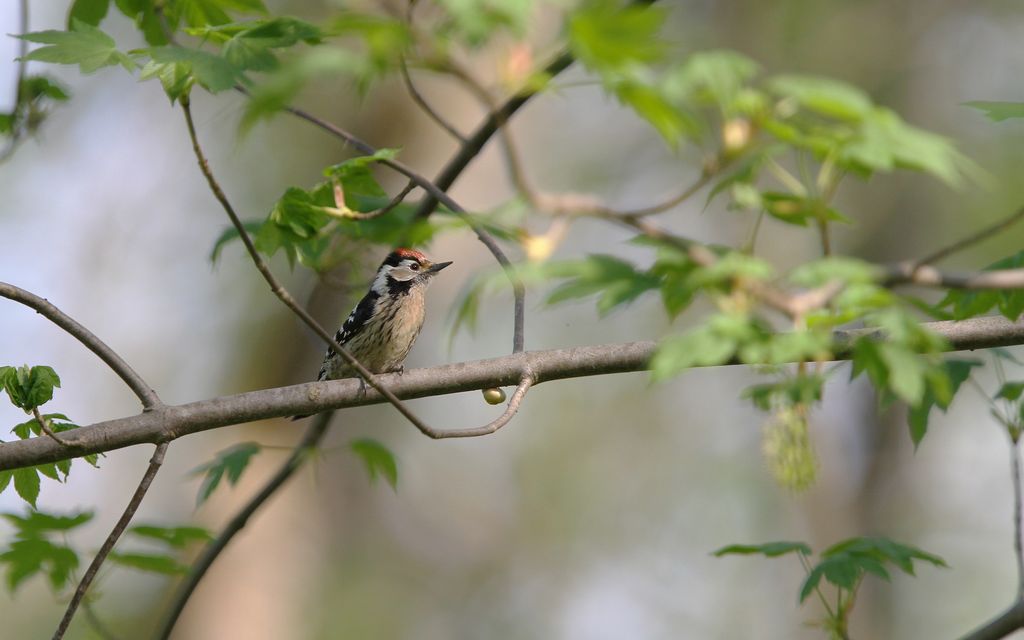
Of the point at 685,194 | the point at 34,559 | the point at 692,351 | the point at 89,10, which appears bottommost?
the point at 692,351

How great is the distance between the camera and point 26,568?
4.28 m

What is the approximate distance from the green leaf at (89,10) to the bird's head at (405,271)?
9.70ft

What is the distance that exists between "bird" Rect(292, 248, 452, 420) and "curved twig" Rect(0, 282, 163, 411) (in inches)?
114

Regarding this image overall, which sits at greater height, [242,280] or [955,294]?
[242,280]

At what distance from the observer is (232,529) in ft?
14.4

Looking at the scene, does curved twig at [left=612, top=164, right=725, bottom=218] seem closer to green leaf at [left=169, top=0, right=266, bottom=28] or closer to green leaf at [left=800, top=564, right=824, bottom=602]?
green leaf at [left=800, top=564, right=824, bottom=602]

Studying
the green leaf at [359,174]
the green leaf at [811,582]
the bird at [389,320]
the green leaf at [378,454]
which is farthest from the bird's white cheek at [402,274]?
the green leaf at [811,582]

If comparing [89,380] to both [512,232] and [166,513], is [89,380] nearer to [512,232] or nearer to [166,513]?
[166,513]

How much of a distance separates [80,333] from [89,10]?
54.2 inches

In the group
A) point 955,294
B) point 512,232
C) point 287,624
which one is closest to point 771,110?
point 512,232

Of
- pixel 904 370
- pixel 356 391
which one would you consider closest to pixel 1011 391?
pixel 904 370

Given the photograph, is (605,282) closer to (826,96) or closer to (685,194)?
(685,194)

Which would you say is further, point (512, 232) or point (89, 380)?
point (89, 380)

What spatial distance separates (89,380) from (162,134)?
11.9 ft
